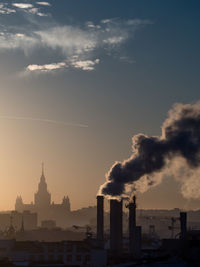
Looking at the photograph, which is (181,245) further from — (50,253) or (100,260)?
(50,253)

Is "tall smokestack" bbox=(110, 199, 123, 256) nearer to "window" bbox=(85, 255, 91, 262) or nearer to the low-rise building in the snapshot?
the low-rise building

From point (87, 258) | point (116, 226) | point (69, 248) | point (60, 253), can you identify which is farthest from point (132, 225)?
point (60, 253)

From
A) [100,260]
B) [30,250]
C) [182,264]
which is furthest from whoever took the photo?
[30,250]

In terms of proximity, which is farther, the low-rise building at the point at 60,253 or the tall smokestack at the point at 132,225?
the tall smokestack at the point at 132,225

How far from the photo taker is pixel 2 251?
156125 millimetres

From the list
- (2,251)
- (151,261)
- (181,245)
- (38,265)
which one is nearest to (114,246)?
(2,251)

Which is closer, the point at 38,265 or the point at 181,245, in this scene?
the point at 181,245

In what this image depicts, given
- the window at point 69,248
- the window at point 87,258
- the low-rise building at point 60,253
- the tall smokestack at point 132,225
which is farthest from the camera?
the tall smokestack at point 132,225

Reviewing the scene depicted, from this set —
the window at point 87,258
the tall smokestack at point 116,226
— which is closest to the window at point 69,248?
the window at point 87,258

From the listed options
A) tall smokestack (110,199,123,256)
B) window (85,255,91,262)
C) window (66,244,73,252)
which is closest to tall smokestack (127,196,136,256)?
tall smokestack (110,199,123,256)

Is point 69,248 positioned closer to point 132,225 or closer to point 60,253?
point 60,253

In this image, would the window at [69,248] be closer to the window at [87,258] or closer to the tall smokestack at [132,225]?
the window at [87,258]

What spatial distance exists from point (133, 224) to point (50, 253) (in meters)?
26.5

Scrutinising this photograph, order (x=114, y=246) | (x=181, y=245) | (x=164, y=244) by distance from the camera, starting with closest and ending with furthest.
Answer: (x=181, y=245) → (x=164, y=244) → (x=114, y=246)
